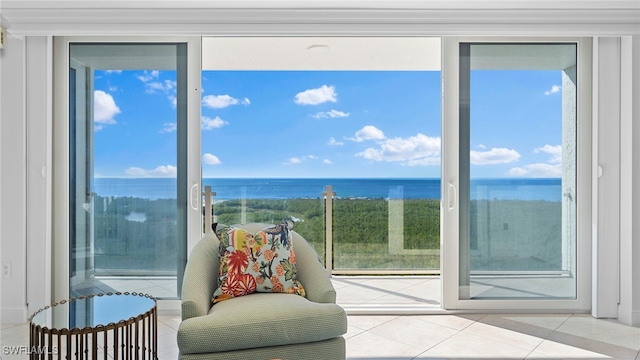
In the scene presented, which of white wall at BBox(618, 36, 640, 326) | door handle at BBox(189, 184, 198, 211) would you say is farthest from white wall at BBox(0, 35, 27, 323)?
white wall at BBox(618, 36, 640, 326)

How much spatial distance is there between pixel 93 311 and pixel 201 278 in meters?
0.54

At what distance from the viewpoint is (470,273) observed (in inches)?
140

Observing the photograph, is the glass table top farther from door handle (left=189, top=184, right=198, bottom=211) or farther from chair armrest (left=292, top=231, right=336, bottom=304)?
door handle (left=189, top=184, right=198, bottom=211)

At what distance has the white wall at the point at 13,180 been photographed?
3.31 metres

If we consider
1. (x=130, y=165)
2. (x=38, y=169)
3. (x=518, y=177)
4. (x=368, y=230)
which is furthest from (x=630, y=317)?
(x=38, y=169)

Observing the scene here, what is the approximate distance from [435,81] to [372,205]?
568 centimetres

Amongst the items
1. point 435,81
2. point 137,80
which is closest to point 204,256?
point 137,80

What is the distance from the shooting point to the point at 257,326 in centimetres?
206

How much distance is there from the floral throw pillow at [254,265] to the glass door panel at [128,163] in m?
1.13

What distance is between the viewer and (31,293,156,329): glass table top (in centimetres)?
187

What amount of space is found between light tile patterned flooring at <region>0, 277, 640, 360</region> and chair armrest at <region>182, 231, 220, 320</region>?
64 centimetres

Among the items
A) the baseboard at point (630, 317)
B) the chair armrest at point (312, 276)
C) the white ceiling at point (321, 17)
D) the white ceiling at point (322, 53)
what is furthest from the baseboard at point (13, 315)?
the baseboard at point (630, 317)

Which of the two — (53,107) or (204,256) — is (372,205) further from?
(53,107)

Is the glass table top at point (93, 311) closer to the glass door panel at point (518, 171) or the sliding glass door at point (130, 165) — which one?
the sliding glass door at point (130, 165)
